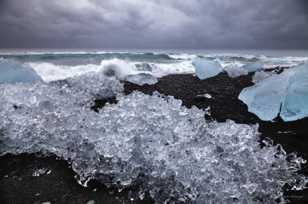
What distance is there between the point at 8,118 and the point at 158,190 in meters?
1.43

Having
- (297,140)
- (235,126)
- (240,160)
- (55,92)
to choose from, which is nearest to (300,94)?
(297,140)

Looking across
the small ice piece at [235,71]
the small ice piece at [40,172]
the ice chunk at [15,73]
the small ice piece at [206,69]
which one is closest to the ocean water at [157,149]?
the small ice piece at [40,172]

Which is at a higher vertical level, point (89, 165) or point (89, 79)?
point (89, 79)

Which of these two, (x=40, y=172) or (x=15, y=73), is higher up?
(x=15, y=73)

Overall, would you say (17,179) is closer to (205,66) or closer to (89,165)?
(89,165)

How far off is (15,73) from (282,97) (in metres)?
3.62

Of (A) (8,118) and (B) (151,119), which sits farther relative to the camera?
(A) (8,118)

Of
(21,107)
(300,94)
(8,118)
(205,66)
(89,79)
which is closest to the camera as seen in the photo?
(8,118)

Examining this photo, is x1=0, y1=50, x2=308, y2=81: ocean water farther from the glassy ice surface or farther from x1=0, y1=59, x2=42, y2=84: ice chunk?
the glassy ice surface

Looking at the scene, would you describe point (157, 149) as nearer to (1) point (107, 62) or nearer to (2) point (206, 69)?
(2) point (206, 69)

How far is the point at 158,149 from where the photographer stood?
5.42 ft

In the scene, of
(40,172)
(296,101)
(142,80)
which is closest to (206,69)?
(142,80)

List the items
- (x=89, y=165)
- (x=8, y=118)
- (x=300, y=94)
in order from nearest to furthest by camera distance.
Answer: (x=89, y=165) < (x=8, y=118) < (x=300, y=94)

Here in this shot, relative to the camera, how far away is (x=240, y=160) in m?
1.60
